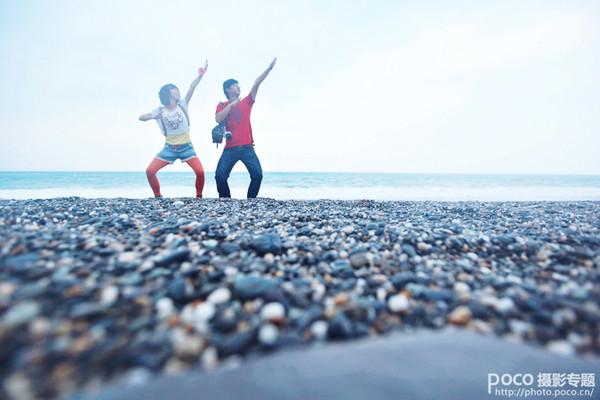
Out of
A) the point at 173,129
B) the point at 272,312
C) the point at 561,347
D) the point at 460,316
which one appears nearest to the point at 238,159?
the point at 173,129

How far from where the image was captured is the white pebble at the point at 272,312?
4.68 ft

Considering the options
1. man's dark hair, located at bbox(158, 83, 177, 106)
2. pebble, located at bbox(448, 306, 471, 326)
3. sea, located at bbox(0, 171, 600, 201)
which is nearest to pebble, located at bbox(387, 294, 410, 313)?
pebble, located at bbox(448, 306, 471, 326)

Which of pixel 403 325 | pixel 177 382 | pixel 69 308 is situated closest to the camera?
pixel 177 382

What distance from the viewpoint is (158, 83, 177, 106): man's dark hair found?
20.6ft

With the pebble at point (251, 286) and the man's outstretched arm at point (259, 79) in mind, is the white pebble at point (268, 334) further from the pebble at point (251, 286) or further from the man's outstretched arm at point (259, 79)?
the man's outstretched arm at point (259, 79)

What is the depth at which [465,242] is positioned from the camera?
271 centimetres

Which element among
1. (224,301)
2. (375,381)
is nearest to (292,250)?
Result: (224,301)

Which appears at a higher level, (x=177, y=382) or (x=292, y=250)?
(x=292, y=250)

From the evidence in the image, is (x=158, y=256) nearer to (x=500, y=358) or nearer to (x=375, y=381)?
(x=375, y=381)

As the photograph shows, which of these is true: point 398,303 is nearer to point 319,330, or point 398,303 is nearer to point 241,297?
point 319,330

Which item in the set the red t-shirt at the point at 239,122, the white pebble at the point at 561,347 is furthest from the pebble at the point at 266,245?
the red t-shirt at the point at 239,122

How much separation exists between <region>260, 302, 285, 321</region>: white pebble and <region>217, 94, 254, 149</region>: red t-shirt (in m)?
5.48

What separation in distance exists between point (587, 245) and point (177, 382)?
3.82 metres

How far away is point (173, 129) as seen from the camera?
6305mm
